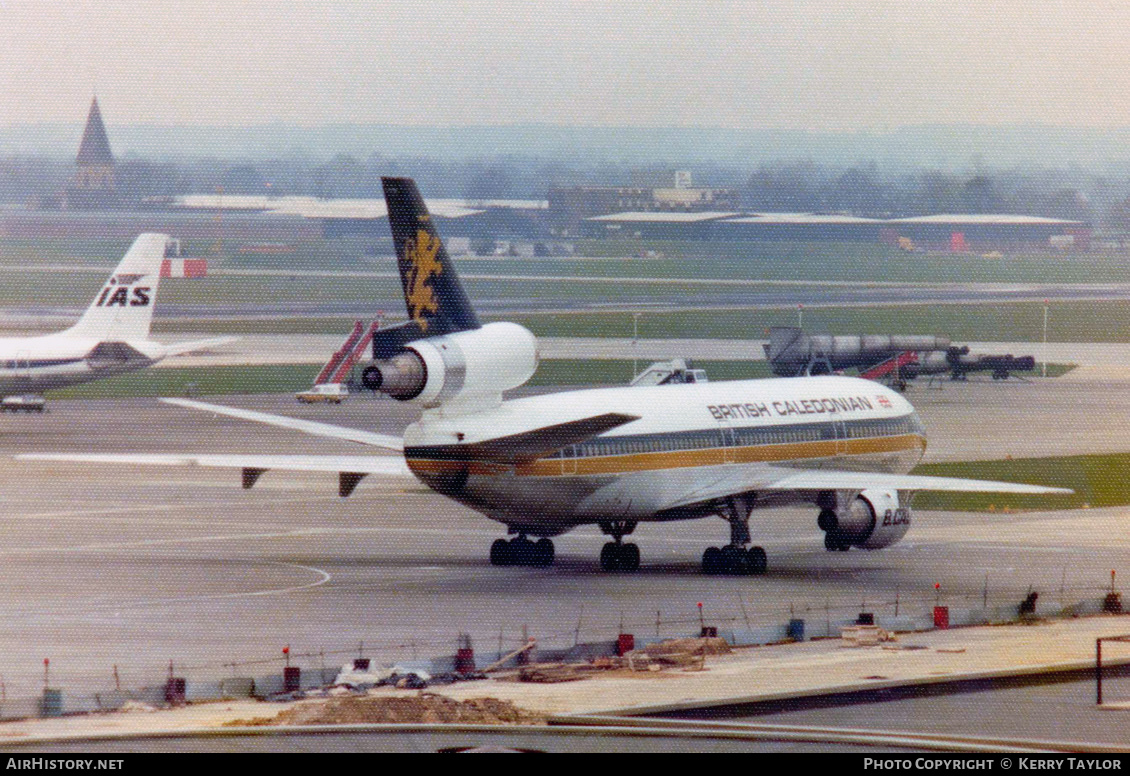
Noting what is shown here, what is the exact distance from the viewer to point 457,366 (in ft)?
164

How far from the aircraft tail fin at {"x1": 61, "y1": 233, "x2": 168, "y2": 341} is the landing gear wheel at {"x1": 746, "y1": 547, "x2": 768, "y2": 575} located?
53.1 metres

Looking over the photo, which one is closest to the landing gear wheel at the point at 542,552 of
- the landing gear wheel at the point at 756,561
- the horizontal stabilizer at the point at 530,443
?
the horizontal stabilizer at the point at 530,443

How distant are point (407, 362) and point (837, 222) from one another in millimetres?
125402

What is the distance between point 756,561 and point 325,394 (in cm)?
6158

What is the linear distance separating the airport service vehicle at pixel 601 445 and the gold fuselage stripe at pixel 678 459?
0.05 meters

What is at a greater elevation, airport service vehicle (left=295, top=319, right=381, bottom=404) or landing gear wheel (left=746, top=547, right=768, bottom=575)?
airport service vehicle (left=295, top=319, right=381, bottom=404)

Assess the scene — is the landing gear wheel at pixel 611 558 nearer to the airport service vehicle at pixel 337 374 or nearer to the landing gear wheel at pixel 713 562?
the landing gear wheel at pixel 713 562

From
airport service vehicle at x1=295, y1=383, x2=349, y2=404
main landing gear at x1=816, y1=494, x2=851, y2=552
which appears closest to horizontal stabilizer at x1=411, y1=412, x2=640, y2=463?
main landing gear at x1=816, y1=494, x2=851, y2=552

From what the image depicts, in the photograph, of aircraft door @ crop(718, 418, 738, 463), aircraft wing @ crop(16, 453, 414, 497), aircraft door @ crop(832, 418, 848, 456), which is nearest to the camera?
aircraft wing @ crop(16, 453, 414, 497)

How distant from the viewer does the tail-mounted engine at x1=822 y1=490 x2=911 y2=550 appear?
58594 millimetres

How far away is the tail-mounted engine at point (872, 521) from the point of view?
5859 centimetres

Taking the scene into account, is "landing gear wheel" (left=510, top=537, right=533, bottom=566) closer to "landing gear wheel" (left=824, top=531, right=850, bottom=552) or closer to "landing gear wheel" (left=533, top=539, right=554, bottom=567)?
"landing gear wheel" (left=533, top=539, right=554, bottom=567)

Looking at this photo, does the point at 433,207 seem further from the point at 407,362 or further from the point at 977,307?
the point at 407,362
